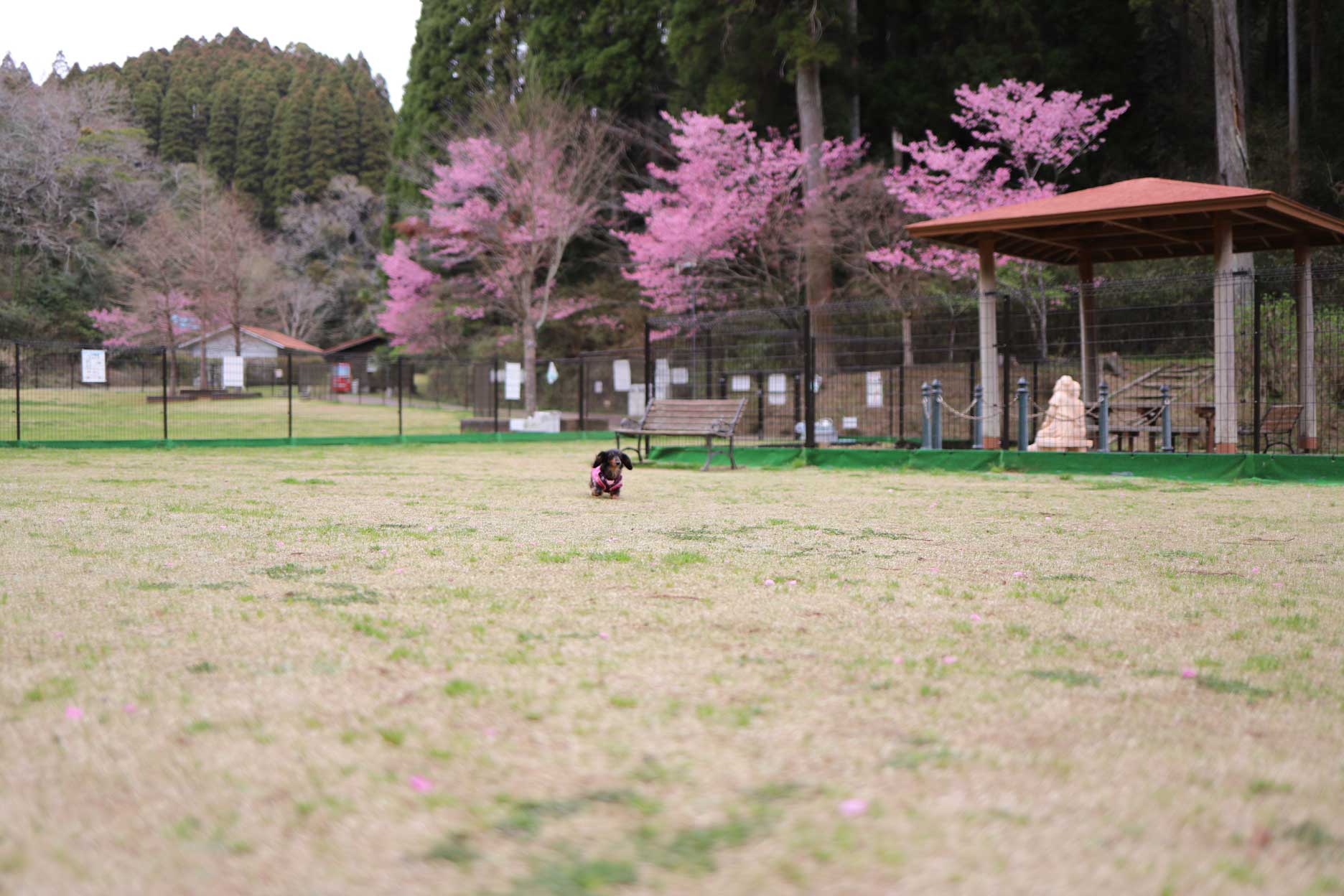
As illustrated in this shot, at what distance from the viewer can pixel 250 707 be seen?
9.53 ft

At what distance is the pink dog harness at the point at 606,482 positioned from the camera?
9.01 m

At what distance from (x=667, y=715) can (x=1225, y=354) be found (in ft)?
34.6

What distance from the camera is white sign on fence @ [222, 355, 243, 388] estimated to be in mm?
19453

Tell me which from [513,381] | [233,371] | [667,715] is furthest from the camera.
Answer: [513,381]

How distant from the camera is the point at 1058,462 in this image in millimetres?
11883

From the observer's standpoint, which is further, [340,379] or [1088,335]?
[340,379]

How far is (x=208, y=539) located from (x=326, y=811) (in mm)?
4562

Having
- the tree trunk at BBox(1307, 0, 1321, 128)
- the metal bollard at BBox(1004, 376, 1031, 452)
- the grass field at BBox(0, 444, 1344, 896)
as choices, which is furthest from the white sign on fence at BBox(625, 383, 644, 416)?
the tree trunk at BBox(1307, 0, 1321, 128)

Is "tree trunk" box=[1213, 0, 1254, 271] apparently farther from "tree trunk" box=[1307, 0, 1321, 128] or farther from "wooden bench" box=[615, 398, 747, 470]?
"wooden bench" box=[615, 398, 747, 470]

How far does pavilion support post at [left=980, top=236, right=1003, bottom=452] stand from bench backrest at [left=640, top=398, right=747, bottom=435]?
2933 mm

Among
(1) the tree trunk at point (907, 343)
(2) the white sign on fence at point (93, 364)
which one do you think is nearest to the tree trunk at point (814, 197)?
(1) the tree trunk at point (907, 343)

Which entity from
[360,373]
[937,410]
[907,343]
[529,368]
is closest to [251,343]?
[360,373]

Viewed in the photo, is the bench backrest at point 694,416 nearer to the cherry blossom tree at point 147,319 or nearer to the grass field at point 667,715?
the grass field at point 667,715

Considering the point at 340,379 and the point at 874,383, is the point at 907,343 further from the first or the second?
the point at 340,379
